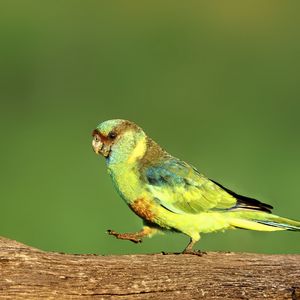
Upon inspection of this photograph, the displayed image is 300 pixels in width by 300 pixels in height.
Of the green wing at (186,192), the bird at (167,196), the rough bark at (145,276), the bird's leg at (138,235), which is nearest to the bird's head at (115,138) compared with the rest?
the bird at (167,196)

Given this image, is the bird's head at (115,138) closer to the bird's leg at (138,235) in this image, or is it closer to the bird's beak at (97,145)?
the bird's beak at (97,145)

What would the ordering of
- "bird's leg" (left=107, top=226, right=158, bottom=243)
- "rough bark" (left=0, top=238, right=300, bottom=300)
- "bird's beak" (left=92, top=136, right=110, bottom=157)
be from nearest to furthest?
"rough bark" (left=0, top=238, right=300, bottom=300)
"bird's leg" (left=107, top=226, right=158, bottom=243)
"bird's beak" (left=92, top=136, right=110, bottom=157)

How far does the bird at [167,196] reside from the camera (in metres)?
4.97

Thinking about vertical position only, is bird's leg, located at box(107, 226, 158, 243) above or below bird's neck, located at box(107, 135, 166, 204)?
below

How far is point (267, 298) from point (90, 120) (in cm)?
660

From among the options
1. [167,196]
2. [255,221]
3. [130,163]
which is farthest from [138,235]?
[255,221]

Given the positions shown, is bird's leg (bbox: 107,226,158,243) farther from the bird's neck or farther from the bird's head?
the bird's head

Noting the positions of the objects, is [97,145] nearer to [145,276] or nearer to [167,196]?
[167,196]

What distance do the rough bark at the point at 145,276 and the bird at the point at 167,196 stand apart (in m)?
0.42

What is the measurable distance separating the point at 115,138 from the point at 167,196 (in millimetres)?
397

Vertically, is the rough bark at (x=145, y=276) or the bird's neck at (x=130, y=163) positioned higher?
the bird's neck at (x=130, y=163)

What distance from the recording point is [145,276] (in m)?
4.32

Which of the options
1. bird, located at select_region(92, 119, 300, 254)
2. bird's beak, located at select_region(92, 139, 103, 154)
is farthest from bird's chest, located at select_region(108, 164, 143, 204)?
bird's beak, located at select_region(92, 139, 103, 154)

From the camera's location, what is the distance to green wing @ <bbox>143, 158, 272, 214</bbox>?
5.00 meters
